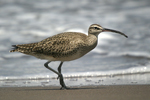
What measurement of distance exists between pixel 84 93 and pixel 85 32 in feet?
22.6

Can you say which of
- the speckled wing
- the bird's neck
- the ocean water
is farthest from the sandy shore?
the bird's neck

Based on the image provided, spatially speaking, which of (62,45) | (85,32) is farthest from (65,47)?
(85,32)

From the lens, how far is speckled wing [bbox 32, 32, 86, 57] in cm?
677

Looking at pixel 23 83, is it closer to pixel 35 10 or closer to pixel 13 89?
pixel 13 89

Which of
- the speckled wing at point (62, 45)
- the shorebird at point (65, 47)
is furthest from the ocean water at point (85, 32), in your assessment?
the speckled wing at point (62, 45)

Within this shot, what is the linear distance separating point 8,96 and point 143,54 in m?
5.46

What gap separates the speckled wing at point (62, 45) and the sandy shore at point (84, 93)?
906 millimetres

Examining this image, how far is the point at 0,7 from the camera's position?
15445 mm

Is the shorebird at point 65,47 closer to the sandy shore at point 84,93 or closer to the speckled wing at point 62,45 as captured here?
the speckled wing at point 62,45

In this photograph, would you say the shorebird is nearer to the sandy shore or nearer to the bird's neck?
the bird's neck

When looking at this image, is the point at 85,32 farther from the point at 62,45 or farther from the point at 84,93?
the point at 84,93

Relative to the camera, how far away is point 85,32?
489 inches

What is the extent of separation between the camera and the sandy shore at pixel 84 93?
5264 millimetres

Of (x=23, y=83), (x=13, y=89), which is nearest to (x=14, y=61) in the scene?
(x=23, y=83)
